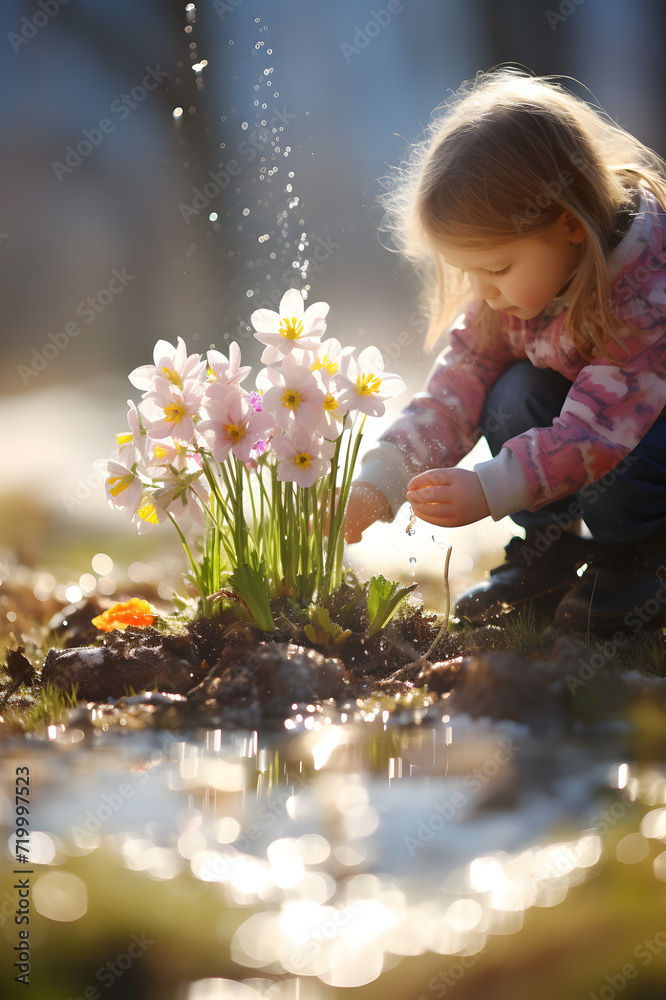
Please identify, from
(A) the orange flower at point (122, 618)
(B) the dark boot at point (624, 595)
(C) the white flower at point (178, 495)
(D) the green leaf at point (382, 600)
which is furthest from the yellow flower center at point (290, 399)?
(B) the dark boot at point (624, 595)

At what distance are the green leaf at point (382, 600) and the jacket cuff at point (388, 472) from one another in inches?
10.0

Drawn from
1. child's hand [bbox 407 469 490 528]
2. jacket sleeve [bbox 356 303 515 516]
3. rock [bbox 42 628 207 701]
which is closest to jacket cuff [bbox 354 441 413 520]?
jacket sleeve [bbox 356 303 515 516]

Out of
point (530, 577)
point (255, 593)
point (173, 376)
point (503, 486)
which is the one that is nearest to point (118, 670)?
point (255, 593)

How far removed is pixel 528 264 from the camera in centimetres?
130

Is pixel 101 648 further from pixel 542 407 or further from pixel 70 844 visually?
pixel 542 407

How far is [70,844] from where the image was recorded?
638mm

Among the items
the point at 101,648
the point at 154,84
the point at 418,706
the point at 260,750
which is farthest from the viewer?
the point at 154,84

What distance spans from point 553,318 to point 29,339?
166 centimetres

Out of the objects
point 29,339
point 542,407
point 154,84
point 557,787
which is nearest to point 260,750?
point 557,787

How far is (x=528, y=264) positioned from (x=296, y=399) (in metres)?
0.51

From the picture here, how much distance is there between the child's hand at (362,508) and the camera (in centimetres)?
146

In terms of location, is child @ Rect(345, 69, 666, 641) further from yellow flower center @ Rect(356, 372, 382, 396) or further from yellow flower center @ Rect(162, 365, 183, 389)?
yellow flower center @ Rect(162, 365, 183, 389)

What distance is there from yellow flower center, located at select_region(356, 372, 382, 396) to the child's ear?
0.48 metres

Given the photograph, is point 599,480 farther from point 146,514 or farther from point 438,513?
point 146,514
